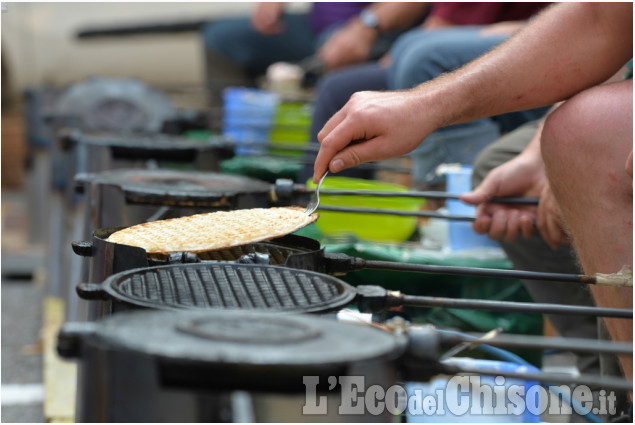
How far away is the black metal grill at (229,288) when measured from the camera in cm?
122

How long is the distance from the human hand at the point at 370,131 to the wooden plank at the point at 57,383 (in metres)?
0.92

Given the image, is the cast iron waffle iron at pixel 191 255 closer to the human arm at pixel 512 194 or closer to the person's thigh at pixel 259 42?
the human arm at pixel 512 194

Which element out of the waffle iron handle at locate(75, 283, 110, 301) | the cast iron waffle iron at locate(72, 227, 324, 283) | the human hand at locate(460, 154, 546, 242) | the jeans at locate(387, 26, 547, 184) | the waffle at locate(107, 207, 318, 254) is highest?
the jeans at locate(387, 26, 547, 184)

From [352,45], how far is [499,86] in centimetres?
257

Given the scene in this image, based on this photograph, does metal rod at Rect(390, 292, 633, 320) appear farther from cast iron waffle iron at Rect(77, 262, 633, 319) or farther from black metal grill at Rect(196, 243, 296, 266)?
black metal grill at Rect(196, 243, 296, 266)

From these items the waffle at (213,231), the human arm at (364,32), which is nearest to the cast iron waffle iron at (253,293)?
the waffle at (213,231)

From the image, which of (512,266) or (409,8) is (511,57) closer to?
(512,266)

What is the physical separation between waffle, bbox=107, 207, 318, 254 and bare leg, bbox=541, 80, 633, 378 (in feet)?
1.73

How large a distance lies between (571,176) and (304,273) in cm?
65

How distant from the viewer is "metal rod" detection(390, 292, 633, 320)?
1239 millimetres

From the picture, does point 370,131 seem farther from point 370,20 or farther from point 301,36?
point 301,36

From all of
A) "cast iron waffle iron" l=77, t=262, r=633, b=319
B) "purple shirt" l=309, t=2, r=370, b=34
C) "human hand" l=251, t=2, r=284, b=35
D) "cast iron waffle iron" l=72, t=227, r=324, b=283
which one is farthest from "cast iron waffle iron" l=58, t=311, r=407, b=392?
"human hand" l=251, t=2, r=284, b=35

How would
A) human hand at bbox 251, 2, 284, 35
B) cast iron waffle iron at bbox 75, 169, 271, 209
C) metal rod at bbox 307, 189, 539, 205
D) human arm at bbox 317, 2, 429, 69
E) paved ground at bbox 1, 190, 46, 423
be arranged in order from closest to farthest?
cast iron waffle iron at bbox 75, 169, 271, 209 < metal rod at bbox 307, 189, 539, 205 < paved ground at bbox 1, 190, 46, 423 < human arm at bbox 317, 2, 429, 69 < human hand at bbox 251, 2, 284, 35

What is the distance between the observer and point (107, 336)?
0.96 meters
